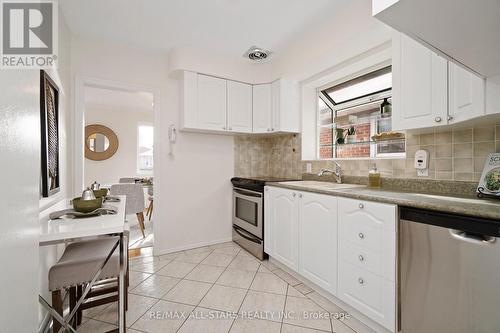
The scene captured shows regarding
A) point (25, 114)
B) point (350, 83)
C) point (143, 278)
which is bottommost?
point (143, 278)

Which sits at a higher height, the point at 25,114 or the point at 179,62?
the point at 179,62

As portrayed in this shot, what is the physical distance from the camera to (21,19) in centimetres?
67

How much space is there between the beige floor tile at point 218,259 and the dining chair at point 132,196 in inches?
55.6

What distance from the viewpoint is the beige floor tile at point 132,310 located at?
1.59 m

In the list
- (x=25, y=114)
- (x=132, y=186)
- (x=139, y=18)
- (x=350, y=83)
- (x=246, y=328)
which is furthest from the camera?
(x=132, y=186)

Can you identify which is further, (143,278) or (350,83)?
(350,83)

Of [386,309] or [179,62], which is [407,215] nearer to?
[386,309]

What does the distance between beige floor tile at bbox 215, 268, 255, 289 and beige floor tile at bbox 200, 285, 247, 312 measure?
0.07 metres

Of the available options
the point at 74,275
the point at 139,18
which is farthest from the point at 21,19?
the point at 139,18

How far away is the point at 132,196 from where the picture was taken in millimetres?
3580

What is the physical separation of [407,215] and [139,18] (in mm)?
2750

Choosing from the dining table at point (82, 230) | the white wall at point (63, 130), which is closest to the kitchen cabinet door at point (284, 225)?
the dining table at point (82, 230)

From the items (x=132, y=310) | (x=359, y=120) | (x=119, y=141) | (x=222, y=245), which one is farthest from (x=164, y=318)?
(x=119, y=141)

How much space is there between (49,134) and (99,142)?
4322 mm
